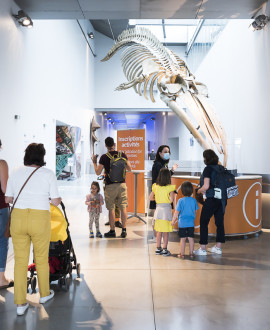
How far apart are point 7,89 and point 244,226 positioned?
181 inches

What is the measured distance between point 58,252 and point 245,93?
7214mm

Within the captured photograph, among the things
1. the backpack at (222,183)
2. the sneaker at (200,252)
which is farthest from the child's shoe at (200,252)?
the backpack at (222,183)

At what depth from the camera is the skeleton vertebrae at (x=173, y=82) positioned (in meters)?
5.50

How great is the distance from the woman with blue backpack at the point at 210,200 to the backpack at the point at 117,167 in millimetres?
1490

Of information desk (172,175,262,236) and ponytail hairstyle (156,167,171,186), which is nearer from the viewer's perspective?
ponytail hairstyle (156,167,171,186)

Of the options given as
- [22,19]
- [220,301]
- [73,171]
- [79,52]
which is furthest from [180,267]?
[79,52]

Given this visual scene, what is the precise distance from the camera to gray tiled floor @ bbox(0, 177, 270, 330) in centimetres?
280

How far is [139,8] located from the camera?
19.2 feet

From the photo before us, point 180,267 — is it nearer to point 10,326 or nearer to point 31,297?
point 31,297

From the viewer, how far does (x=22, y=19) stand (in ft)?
18.5

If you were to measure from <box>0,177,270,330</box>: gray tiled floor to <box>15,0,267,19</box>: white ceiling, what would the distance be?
4071mm

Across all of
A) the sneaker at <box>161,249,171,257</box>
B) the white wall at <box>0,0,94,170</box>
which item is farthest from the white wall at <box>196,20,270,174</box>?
the white wall at <box>0,0,94,170</box>

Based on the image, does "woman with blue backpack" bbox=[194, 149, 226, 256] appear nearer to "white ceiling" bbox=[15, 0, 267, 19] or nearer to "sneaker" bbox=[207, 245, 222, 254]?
"sneaker" bbox=[207, 245, 222, 254]

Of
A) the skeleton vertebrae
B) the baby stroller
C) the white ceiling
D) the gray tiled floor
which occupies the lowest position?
the gray tiled floor
